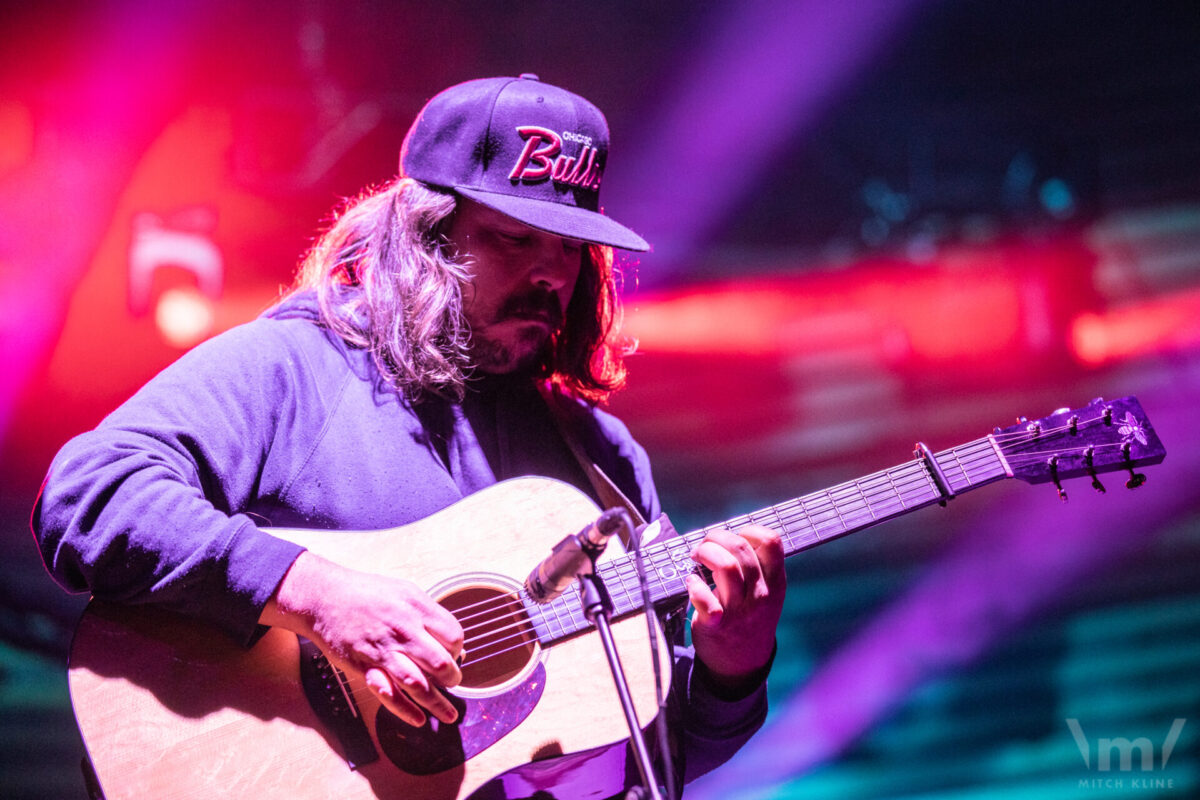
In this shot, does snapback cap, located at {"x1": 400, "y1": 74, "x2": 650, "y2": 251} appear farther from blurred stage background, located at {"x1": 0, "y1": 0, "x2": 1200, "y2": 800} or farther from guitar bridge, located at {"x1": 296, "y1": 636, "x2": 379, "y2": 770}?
blurred stage background, located at {"x1": 0, "y1": 0, "x2": 1200, "y2": 800}

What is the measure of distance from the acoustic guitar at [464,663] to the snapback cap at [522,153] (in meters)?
0.68

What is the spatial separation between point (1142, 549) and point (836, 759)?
187 cm

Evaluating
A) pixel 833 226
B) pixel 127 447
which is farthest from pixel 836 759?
pixel 127 447

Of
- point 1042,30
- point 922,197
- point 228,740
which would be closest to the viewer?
point 228,740

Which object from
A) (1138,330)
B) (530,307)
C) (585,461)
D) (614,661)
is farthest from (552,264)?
(1138,330)

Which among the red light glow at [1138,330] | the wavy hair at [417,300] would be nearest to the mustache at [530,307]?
the wavy hair at [417,300]

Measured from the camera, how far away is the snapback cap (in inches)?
82.9

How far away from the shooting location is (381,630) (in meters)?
1.58

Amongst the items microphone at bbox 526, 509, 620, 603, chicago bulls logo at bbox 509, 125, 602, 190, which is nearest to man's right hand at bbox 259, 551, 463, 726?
microphone at bbox 526, 509, 620, 603

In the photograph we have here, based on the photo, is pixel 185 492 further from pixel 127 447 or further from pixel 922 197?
pixel 922 197

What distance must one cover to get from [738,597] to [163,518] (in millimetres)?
1139

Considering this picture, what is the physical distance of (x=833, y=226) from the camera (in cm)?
463

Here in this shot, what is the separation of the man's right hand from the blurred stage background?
2.74 metres

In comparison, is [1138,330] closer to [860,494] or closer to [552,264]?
[860,494]
